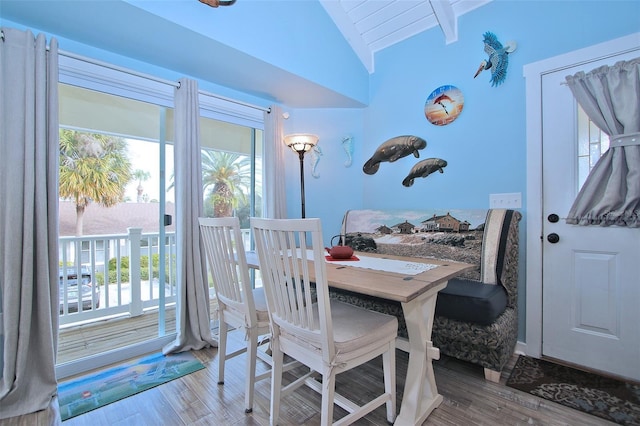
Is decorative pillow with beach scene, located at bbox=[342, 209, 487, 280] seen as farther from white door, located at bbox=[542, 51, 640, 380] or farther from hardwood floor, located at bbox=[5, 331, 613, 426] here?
hardwood floor, located at bbox=[5, 331, 613, 426]

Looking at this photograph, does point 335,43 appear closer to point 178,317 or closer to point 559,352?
point 178,317

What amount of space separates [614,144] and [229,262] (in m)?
2.44

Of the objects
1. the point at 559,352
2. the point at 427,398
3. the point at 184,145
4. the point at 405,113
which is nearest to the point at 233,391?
the point at 427,398

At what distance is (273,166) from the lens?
2.92 metres

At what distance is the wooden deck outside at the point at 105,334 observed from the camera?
2414 mm

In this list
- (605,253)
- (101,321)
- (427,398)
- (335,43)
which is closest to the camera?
(427,398)

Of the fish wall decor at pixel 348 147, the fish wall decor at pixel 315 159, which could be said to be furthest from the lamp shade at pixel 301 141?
the fish wall decor at pixel 348 147

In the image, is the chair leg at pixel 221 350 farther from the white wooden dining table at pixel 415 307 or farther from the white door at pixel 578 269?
the white door at pixel 578 269

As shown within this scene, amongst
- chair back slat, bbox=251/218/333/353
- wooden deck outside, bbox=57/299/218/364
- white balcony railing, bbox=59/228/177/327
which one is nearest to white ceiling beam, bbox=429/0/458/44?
chair back slat, bbox=251/218/333/353

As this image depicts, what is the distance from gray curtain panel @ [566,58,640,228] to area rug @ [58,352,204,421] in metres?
2.86

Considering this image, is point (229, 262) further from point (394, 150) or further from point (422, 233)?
point (394, 150)

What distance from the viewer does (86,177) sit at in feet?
12.4

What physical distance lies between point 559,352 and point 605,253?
2.48 ft

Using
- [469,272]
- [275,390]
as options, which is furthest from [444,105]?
[275,390]
